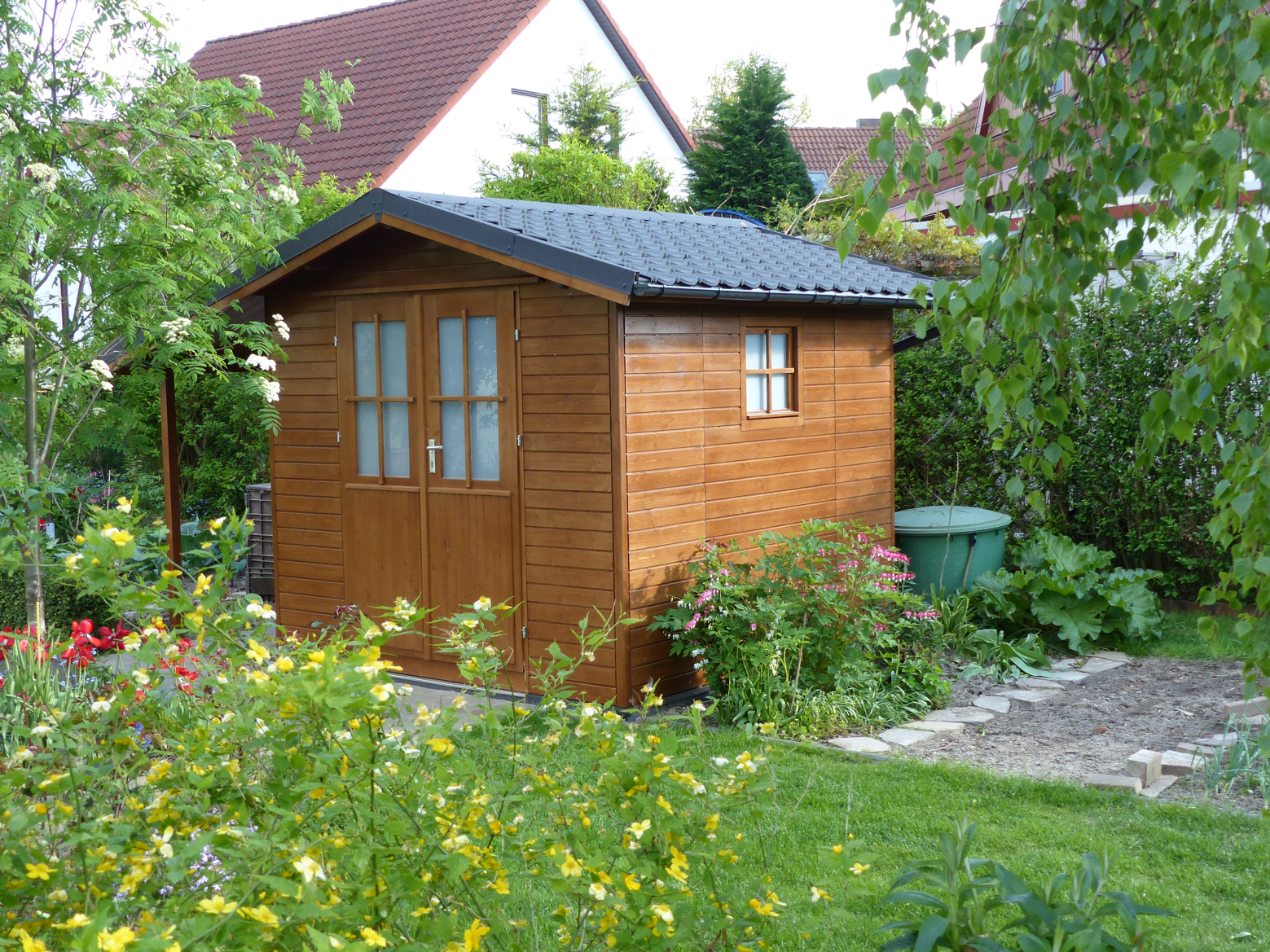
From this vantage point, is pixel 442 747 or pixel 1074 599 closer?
pixel 442 747

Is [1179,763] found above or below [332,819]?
below

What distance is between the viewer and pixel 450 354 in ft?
23.5

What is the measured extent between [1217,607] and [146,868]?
28.0 feet

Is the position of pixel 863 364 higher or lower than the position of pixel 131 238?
lower

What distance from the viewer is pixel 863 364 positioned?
8305mm

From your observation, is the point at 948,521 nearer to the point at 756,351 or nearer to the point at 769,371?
the point at 769,371

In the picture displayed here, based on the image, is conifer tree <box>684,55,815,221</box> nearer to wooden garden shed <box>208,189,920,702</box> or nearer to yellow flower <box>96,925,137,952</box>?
wooden garden shed <box>208,189,920,702</box>

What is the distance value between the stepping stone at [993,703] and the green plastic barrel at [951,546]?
1.69m

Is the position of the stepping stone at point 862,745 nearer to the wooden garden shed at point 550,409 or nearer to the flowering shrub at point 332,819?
the wooden garden shed at point 550,409

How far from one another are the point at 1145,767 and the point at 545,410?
12.0ft

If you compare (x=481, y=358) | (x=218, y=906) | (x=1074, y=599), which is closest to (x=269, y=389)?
(x=481, y=358)

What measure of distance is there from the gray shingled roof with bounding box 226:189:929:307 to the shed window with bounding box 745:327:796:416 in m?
0.41

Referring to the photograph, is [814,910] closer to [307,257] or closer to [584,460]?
[584,460]

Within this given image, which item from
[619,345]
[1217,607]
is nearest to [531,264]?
[619,345]
